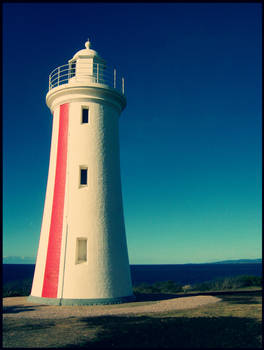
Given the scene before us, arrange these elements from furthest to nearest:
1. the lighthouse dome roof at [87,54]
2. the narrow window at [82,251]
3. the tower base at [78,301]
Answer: the lighthouse dome roof at [87,54], the narrow window at [82,251], the tower base at [78,301]

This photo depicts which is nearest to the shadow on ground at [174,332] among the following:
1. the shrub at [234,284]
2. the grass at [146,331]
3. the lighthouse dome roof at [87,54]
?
the grass at [146,331]

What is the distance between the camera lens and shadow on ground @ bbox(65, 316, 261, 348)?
924cm

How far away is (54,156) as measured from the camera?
18.1m

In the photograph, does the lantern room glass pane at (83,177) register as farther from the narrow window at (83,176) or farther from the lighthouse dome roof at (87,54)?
the lighthouse dome roof at (87,54)

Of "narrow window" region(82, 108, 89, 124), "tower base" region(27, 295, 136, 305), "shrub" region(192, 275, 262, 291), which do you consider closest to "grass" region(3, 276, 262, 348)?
"tower base" region(27, 295, 136, 305)

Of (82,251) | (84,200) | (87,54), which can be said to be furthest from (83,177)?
(87,54)

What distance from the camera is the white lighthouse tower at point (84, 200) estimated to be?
1608 cm

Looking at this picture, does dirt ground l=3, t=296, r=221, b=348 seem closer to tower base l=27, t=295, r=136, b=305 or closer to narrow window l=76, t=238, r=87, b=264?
tower base l=27, t=295, r=136, b=305

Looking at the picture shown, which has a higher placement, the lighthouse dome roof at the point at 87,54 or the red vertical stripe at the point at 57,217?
the lighthouse dome roof at the point at 87,54

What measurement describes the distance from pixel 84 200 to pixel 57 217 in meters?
1.53

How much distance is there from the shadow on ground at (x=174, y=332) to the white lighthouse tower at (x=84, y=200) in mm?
3850

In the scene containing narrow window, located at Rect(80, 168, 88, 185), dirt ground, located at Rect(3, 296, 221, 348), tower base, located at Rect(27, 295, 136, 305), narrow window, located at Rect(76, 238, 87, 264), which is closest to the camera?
dirt ground, located at Rect(3, 296, 221, 348)

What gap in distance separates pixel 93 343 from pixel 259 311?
7.45 m

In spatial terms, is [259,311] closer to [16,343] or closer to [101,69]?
[16,343]
